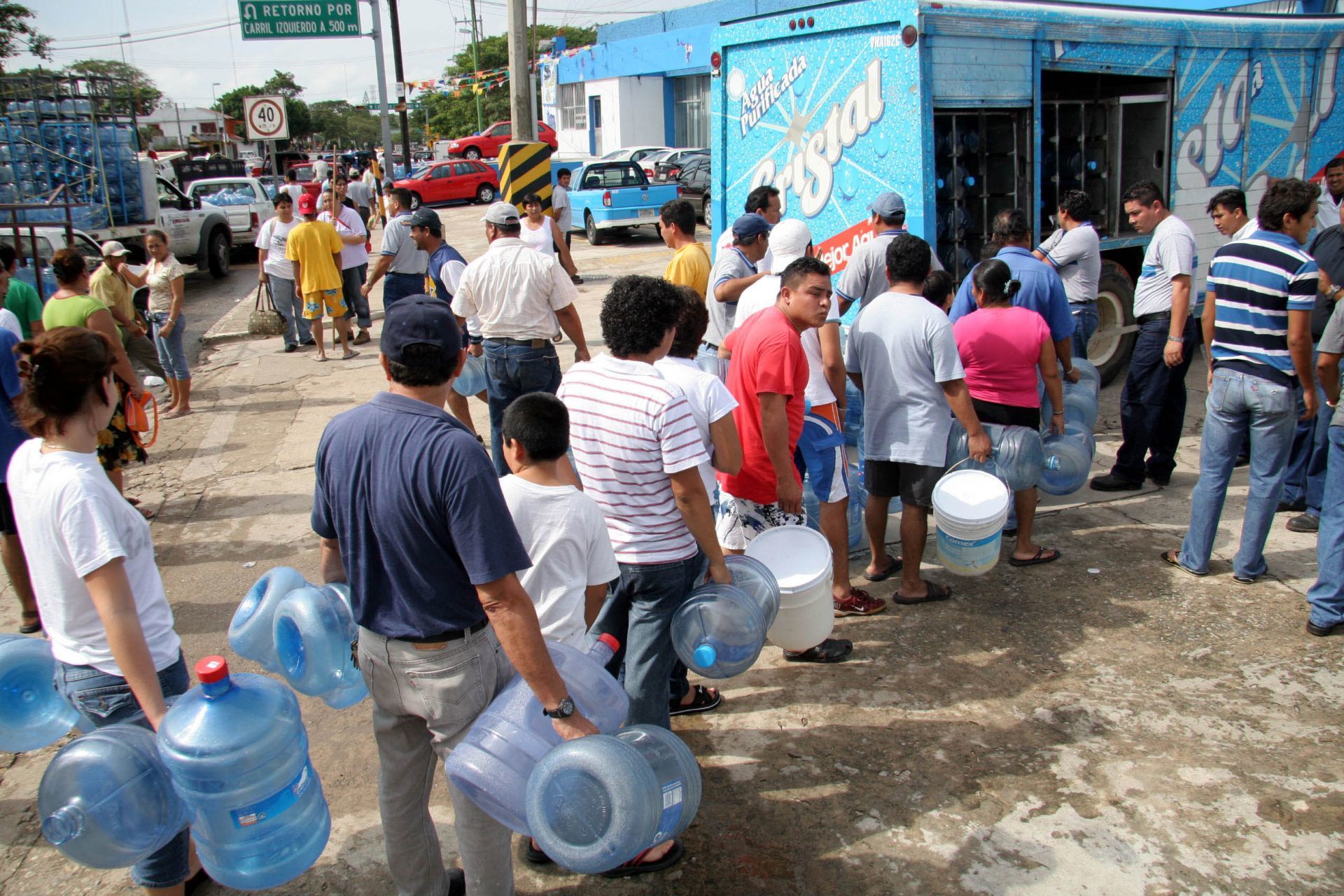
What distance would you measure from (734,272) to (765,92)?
8.30 ft

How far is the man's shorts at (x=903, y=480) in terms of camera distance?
177 inches

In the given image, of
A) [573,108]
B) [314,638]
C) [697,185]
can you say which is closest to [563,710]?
[314,638]

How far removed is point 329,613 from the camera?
295cm

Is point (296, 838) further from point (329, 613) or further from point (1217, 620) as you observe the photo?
point (1217, 620)

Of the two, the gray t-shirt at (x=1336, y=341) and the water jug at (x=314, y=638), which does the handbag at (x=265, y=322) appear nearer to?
the water jug at (x=314, y=638)

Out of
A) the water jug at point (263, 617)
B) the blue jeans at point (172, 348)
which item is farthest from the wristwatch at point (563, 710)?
the blue jeans at point (172, 348)

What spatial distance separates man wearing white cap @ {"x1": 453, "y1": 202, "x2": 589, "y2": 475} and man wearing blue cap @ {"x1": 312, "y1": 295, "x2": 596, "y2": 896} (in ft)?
10.3

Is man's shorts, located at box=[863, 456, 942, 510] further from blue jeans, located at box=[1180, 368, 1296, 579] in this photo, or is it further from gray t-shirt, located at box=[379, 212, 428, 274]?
gray t-shirt, located at box=[379, 212, 428, 274]

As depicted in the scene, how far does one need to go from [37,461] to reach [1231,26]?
899 cm

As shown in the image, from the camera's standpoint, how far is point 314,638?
2953 mm

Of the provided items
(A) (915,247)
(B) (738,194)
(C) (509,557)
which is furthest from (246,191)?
(C) (509,557)

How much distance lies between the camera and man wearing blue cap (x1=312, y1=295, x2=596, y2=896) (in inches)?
86.8

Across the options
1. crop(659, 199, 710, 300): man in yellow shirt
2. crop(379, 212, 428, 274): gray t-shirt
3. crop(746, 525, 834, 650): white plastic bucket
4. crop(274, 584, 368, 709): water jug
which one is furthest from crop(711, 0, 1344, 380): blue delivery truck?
crop(274, 584, 368, 709): water jug

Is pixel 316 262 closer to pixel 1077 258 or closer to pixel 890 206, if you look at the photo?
pixel 890 206
